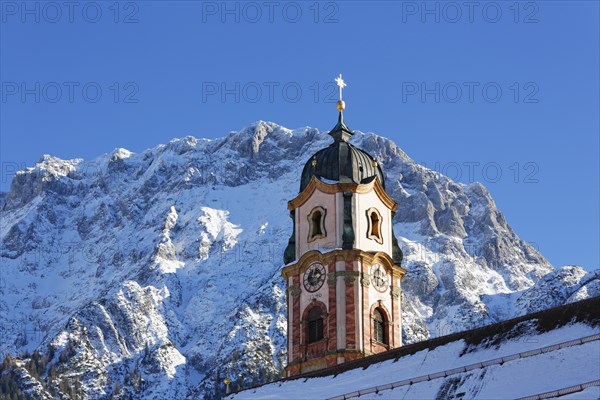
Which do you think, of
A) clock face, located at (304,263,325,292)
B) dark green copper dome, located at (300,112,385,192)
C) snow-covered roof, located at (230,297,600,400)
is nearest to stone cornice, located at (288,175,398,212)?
dark green copper dome, located at (300,112,385,192)

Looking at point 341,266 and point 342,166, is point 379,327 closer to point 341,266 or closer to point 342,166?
point 341,266

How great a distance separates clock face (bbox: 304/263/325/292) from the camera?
7956 cm

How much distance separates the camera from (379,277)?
80.1 metres

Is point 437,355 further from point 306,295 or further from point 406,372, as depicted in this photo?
point 306,295

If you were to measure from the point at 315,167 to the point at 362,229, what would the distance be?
5.60m

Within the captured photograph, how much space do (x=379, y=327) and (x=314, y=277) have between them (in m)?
5.08

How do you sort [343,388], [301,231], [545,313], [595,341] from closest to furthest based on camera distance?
[595,341] → [545,313] → [343,388] → [301,231]

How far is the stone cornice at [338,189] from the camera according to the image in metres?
81.3

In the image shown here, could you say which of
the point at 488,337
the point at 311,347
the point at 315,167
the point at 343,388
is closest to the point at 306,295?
the point at 311,347

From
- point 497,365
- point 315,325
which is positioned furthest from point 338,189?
point 497,365

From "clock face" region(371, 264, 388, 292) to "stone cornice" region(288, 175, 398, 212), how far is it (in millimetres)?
4973

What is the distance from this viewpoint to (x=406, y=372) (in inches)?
2416

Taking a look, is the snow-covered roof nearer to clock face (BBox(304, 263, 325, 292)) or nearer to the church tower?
the church tower

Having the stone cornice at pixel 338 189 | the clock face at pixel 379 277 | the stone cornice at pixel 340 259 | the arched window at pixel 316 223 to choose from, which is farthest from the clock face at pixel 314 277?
the stone cornice at pixel 338 189
